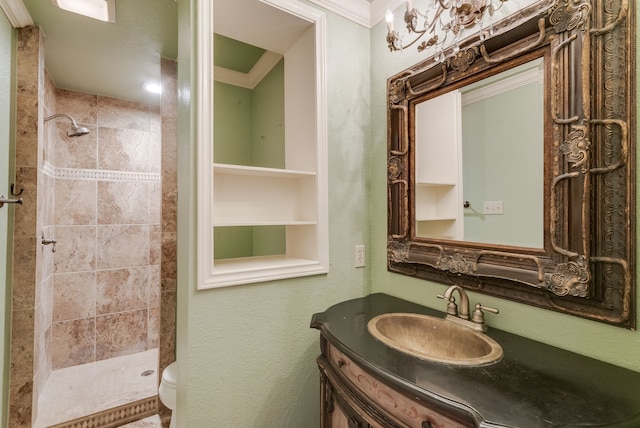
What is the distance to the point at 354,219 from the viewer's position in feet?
5.37

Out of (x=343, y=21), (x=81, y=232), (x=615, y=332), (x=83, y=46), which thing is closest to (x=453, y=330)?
(x=615, y=332)

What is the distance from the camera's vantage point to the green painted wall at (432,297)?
85 centimetres

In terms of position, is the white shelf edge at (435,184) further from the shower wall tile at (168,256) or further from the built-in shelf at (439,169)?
the shower wall tile at (168,256)

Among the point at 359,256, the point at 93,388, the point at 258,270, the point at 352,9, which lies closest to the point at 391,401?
the point at 258,270

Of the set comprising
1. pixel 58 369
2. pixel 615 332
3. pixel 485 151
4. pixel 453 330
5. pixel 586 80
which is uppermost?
pixel 586 80

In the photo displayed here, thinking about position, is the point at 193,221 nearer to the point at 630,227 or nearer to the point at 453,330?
the point at 453,330

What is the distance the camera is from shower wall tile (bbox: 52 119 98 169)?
8.75ft

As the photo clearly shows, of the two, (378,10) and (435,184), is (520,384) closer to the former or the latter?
(435,184)

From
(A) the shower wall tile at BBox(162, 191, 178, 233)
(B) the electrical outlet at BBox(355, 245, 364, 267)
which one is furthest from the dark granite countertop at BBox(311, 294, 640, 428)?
(A) the shower wall tile at BBox(162, 191, 178, 233)

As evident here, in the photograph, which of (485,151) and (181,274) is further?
(181,274)

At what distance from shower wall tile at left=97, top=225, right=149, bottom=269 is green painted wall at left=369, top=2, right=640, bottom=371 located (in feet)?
8.28

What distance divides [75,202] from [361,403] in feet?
10.2

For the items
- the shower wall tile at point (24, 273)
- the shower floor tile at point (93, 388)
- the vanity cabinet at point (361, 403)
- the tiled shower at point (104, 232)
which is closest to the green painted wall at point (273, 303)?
the vanity cabinet at point (361, 403)

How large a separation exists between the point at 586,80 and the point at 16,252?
282 cm
